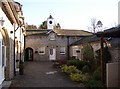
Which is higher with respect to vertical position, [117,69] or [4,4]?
[4,4]

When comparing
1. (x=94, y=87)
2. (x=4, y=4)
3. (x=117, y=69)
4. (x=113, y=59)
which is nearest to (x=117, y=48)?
(x=113, y=59)

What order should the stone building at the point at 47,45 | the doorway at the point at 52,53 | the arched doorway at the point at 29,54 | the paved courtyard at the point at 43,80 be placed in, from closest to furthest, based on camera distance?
the paved courtyard at the point at 43,80
the stone building at the point at 47,45
the doorway at the point at 52,53
the arched doorway at the point at 29,54

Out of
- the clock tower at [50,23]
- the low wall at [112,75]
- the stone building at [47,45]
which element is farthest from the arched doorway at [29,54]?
the low wall at [112,75]

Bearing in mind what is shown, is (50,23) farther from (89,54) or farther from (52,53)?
(89,54)

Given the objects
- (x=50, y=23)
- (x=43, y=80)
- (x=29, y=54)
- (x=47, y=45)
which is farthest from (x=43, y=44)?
(x=43, y=80)

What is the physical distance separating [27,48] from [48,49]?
3547 millimetres

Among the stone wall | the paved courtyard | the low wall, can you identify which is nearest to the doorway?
the stone wall

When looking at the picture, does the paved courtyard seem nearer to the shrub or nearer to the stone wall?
the shrub

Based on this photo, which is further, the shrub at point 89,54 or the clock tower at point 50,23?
the clock tower at point 50,23

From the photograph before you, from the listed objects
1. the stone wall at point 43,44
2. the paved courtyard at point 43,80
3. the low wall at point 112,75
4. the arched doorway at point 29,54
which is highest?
the stone wall at point 43,44

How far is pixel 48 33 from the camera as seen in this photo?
4169 centimetres

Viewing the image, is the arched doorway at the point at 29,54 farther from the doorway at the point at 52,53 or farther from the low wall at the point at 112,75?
the low wall at the point at 112,75

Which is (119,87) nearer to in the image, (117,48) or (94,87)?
(94,87)

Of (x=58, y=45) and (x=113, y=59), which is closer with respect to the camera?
(x=113, y=59)
